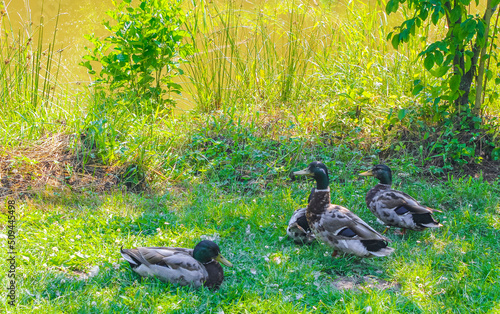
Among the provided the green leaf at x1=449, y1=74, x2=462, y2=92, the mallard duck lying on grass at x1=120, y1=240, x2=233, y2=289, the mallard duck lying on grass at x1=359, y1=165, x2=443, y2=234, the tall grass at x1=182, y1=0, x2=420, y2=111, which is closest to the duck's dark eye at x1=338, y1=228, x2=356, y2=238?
the mallard duck lying on grass at x1=359, y1=165, x2=443, y2=234

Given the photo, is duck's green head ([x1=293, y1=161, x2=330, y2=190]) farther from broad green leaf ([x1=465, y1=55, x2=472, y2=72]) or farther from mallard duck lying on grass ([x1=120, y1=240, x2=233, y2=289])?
broad green leaf ([x1=465, y1=55, x2=472, y2=72])

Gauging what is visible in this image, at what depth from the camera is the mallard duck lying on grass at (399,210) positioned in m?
4.46

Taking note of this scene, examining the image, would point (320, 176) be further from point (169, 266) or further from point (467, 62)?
point (467, 62)

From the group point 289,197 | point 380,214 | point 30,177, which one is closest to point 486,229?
point 380,214

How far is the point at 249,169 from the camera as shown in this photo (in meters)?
6.12

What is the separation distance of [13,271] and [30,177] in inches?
81.7

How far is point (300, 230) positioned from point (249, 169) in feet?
6.12

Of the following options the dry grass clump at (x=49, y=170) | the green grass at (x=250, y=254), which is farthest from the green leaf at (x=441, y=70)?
the dry grass clump at (x=49, y=170)

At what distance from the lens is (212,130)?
6.78 metres

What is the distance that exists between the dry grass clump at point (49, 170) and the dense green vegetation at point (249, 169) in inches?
1.0

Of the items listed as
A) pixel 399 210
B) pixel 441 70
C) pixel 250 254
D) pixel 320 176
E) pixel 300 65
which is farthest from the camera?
pixel 300 65

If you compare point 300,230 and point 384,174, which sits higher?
point 384,174

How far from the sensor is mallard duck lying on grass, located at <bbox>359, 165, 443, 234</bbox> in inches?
175

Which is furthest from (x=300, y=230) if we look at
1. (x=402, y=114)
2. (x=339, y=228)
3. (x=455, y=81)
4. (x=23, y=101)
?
(x=23, y=101)
